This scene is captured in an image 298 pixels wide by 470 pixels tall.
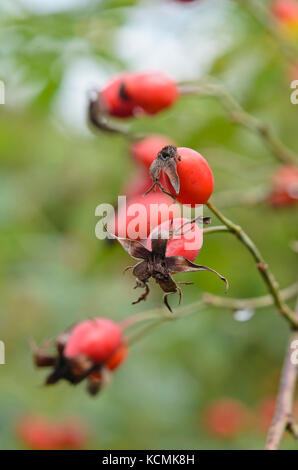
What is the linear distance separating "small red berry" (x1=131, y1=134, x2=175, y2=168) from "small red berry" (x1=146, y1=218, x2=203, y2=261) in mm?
647

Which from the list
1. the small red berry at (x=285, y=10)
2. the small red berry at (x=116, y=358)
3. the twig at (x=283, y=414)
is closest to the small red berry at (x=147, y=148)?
the small red berry at (x=116, y=358)

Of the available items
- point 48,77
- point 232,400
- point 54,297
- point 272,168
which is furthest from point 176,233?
point 232,400

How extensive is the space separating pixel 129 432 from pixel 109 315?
1.96 feet

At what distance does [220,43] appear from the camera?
322 cm

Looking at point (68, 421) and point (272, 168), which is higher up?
point (272, 168)

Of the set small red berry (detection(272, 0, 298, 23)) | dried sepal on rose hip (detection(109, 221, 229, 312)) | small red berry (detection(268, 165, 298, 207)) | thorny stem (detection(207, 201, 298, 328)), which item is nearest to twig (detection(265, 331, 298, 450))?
thorny stem (detection(207, 201, 298, 328))

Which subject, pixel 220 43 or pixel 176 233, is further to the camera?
pixel 220 43

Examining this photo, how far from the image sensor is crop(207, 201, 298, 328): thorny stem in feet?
4.28

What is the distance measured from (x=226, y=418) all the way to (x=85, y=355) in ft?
6.26

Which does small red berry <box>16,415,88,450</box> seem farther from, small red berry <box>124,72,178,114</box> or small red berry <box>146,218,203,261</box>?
small red berry <box>146,218,203,261</box>

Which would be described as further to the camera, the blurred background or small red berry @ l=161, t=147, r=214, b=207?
the blurred background

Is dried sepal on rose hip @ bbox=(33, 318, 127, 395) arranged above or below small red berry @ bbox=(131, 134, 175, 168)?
below
